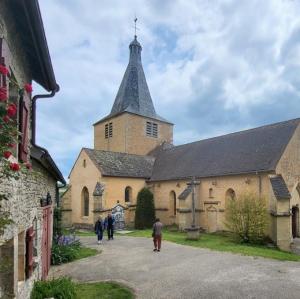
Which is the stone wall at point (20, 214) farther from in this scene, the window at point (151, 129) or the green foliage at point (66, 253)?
the window at point (151, 129)

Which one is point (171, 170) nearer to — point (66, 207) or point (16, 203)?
point (66, 207)

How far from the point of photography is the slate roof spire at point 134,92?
38281 mm

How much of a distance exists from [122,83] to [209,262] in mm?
30300

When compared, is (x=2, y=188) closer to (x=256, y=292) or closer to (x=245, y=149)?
(x=256, y=292)

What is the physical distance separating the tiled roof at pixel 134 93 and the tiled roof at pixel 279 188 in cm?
1961

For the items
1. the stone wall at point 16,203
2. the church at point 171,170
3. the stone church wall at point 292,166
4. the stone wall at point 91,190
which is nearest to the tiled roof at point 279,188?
the church at point 171,170

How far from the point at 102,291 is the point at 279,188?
14095 millimetres

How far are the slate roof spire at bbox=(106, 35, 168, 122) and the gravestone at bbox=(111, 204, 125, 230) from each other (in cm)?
1211

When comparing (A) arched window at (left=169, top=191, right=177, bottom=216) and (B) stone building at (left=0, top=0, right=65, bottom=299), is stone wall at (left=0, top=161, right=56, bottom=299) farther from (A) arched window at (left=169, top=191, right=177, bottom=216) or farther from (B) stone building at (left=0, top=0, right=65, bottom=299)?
(A) arched window at (left=169, top=191, right=177, bottom=216)

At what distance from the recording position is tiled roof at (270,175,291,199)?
65.9ft

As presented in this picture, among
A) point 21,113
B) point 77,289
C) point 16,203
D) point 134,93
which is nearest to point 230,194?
point 77,289

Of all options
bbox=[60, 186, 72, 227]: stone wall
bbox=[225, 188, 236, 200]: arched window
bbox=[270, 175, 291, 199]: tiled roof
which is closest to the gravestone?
bbox=[60, 186, 72, 227]: stone wall

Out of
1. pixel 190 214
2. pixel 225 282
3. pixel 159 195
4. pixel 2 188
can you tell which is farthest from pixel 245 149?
pixel 2 188

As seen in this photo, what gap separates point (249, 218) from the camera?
2006 centimetres
